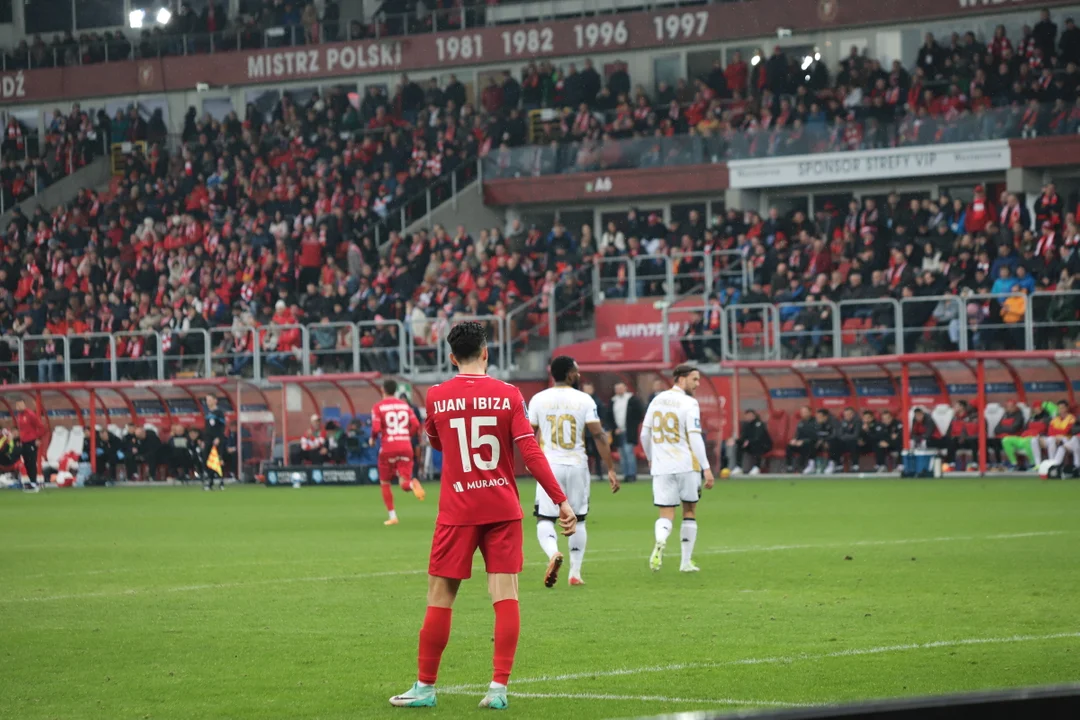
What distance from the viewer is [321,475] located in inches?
1430

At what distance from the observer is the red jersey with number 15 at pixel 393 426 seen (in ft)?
Result: 77.9

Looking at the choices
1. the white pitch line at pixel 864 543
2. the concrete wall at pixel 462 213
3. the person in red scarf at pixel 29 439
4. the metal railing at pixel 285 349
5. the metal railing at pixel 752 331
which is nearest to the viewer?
the white pitch line at pixel 864 543

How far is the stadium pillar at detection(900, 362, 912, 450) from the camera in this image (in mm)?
32125

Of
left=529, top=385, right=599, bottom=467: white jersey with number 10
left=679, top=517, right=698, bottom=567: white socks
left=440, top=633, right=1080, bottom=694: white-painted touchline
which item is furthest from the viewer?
left=679, top=517, right=698, bottom=567: white socks

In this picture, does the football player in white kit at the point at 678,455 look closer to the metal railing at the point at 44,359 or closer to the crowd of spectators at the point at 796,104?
the crowd of spectators at the point at 796,104

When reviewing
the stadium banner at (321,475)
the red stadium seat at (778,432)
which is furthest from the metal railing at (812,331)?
the stadium banner at (321,475)

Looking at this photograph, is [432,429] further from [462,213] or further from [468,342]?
[462,213]

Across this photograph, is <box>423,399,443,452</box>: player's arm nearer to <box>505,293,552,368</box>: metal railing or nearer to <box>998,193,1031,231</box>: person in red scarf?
<box>998,193,1031,231</box>: person in red scarf

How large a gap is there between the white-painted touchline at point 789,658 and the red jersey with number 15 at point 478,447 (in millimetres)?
1171

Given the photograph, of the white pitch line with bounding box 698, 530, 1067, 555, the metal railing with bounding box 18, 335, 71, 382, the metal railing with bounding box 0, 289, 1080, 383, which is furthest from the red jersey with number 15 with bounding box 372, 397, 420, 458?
the metal railing with bounding box 18, 335, 71, 382

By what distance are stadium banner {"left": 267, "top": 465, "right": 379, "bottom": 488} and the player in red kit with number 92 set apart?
2750 centimetres

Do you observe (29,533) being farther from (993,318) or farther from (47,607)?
(993,318)

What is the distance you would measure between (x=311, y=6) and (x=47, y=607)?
4019 centimetres

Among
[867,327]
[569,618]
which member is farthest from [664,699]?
[867,327]
